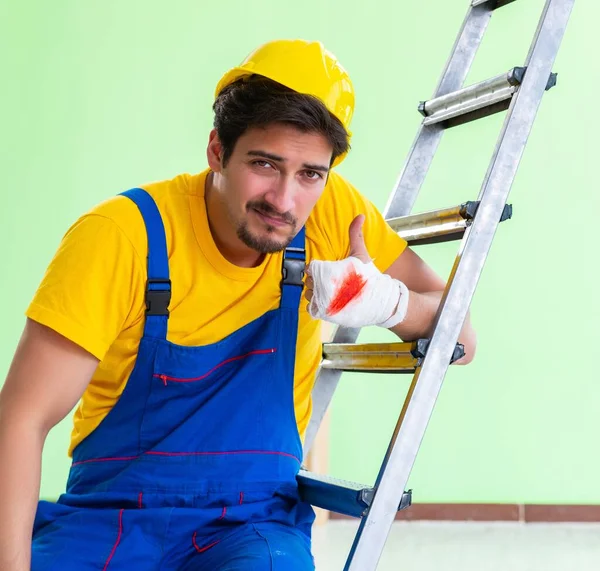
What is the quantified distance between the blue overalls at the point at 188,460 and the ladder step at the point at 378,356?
172mm

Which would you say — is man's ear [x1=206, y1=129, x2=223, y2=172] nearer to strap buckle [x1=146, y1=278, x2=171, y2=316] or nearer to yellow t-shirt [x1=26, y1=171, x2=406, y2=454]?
yellow t-shirt [x1=26, y1=171, x2=406, y2=454]

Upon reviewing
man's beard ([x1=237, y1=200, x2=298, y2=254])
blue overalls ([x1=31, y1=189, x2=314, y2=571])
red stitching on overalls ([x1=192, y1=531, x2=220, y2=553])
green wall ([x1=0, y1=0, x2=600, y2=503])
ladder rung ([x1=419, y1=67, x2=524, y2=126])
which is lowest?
red stitching on overalls ([x1=192, y1=531, x2=220, y2=553])

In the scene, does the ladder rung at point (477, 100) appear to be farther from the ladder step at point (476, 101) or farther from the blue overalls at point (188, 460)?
the blue overalls at point (188, 460)

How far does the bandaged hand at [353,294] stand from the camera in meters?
1.63

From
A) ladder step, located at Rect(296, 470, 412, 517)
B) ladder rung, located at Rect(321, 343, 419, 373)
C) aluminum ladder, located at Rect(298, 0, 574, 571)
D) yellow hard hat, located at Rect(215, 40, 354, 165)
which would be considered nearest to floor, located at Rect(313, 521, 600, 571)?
ladder rung, located at Rect(321, 343, 419, 373)

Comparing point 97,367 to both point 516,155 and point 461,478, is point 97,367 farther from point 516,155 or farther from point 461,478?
point 461,478

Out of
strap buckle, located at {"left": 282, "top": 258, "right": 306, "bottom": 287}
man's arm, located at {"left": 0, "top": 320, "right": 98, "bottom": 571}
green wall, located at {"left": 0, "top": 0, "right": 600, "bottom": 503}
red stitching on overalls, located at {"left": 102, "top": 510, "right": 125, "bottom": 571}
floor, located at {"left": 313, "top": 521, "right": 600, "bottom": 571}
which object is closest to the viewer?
man's arm, located at {"left": 0, "top": 320, "right": 98, "bottom": 571}

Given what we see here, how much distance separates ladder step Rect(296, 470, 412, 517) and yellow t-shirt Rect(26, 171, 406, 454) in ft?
0.50

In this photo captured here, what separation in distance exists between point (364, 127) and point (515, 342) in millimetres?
1252

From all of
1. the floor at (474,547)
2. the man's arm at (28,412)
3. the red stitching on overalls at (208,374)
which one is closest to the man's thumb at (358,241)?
the red stitching on overalls at (208,374)

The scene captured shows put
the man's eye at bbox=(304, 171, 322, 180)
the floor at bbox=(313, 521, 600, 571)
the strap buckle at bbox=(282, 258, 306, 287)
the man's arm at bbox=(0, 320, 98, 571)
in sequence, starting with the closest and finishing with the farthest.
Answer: the man's arm at bbox=(0, 320, 98, 571) → the man's eye at bbox=(304, 171, 322, 180) → the strap buckle at bbox=(282, 258, 306, 287) → the floor at bbox=(313, 521, 600, 571)

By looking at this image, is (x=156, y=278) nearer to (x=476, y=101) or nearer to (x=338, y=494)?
(x=338, y=494)

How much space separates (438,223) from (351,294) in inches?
13.1

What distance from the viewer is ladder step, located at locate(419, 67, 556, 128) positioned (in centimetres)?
177
